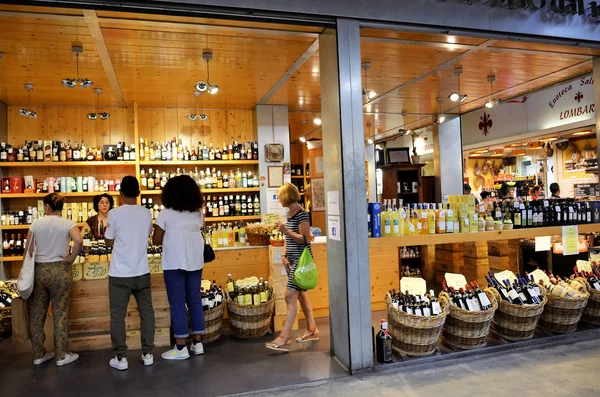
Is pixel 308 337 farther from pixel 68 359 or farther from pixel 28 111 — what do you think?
pixel 28 111

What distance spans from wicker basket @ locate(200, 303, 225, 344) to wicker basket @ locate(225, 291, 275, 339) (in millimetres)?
134

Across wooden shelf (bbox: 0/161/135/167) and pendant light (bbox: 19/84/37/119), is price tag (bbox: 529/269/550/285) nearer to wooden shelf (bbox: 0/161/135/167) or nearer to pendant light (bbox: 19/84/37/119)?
wooden shelf (bbox: 0/161/135/167)

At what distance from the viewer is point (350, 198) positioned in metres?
3.82

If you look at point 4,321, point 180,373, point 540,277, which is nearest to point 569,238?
point 540,277

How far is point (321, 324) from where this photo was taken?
538cm

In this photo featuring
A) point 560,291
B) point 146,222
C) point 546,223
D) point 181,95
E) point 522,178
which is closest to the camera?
point 146,222

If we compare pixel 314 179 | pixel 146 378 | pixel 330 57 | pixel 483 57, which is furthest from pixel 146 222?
pixel 314 179

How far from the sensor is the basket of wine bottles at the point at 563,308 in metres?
4.46

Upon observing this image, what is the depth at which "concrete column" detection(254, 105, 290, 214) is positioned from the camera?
24.5 feet

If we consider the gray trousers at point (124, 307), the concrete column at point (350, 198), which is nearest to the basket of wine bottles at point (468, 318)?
the concrete column at point (350, 198)

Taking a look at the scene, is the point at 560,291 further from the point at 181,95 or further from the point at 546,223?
the point at 181,95

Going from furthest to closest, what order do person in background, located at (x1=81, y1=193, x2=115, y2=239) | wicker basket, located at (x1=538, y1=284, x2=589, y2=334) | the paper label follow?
person in background, located at (x1=81, y1=193, x2=115, y2=239) < the paper label < wicker basket, located at (x1=538, y1=284, x2=589, y2=334)

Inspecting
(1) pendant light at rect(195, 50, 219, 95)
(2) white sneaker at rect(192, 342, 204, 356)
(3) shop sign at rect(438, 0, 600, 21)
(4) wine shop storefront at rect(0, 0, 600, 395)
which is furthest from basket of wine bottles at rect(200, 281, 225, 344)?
(3) shop sign at rect(438, 0, 600, 21)

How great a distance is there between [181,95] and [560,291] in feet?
17.7
